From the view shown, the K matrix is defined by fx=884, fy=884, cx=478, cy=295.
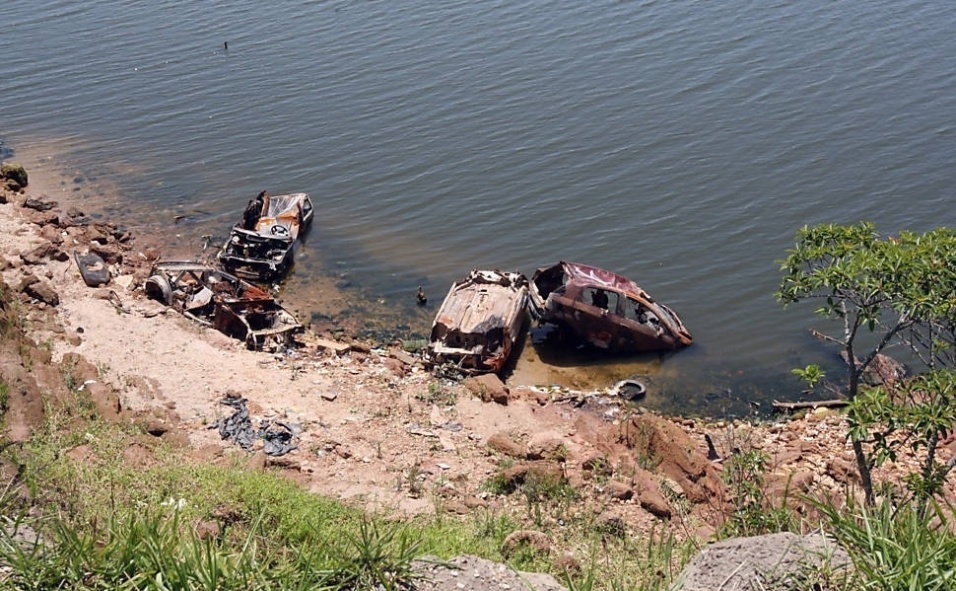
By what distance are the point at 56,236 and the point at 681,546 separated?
706 inches

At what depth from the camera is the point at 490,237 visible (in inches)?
953

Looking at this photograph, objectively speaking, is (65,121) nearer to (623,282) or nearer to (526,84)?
(526,84)

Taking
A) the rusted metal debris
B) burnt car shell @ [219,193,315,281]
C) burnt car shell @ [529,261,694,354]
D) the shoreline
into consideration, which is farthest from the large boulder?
burnt car shell @ [219,193,315,281]

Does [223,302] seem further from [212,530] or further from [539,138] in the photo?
[539,138]

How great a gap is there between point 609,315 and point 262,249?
919 cm

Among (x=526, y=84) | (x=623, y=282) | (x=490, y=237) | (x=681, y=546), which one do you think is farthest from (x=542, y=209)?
(x=681, y=546)

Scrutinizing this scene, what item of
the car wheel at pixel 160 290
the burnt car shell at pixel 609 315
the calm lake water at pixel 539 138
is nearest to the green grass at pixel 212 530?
the car wheel at pixel 160 290

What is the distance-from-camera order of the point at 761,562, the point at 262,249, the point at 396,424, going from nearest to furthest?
the point at 761,562
the point at 396,424
the point at 262,249

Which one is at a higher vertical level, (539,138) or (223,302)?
(539,138)

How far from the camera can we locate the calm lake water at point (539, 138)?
22219mm

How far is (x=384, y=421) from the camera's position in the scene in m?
15.7

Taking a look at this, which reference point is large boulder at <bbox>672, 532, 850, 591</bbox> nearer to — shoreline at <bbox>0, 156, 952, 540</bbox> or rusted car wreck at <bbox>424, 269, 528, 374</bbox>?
shoreline at <bbox>0, 156, 952, 540</bbox>

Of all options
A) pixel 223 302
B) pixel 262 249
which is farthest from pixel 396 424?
pixel 262 249

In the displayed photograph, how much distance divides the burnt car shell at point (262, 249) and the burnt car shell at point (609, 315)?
22.4 ft
